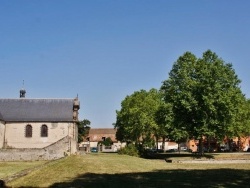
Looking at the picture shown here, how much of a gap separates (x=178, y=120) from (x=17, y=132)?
79.9 feet

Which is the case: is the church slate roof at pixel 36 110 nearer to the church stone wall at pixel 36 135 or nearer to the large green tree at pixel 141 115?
the church stone wall at pixel 36 135

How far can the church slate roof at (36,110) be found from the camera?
55125mm

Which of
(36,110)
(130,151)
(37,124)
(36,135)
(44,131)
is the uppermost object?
(36,110)

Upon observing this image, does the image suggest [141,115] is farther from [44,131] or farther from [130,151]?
[44,131]

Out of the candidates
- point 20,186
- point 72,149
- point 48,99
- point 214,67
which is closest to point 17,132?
point 48,99

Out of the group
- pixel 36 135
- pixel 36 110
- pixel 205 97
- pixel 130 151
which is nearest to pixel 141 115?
pixel 130 151

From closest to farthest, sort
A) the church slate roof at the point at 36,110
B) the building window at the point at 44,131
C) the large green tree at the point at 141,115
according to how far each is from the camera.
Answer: the building window at the point at 44,131, the church slate roof at the point at 36,110, the large green tree at the point at 141,115

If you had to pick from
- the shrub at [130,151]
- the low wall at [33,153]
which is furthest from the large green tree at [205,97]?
the low wall at [33,153]

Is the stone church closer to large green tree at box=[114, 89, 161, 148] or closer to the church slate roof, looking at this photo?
the church slate roof

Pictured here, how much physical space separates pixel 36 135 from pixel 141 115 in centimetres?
2095

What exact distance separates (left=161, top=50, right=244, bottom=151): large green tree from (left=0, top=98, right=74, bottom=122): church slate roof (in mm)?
16867

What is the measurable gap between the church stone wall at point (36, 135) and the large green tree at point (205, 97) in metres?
16.7

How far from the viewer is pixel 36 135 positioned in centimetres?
5475

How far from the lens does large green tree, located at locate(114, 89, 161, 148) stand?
222 feet
